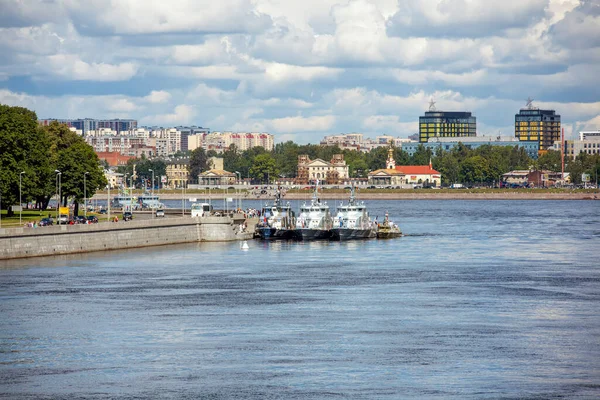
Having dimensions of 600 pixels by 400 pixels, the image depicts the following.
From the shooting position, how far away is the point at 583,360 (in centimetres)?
5391

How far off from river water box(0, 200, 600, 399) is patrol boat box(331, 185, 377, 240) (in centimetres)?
2736

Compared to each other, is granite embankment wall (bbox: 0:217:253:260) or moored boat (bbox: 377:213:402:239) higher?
granite embankment wall (bbox: 0:217:253:260)

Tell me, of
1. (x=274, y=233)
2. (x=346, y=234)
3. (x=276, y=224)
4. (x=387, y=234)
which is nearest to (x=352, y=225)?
(x=346, y=234)

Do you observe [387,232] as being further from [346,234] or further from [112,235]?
[112,235]

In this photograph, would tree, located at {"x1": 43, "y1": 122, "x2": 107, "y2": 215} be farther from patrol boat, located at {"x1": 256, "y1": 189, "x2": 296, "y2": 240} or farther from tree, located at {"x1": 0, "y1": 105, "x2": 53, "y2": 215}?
patrol boat, located at {"x1": 256, "y1": 189, "x2": 296, "y2": 240}

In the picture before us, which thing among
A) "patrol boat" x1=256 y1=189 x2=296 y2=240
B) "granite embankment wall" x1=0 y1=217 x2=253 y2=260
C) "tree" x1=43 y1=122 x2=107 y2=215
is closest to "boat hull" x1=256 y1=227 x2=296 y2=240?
"patrol boat" x1=256 y1=189 x2=296 y2=240

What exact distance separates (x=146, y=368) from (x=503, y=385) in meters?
16.4

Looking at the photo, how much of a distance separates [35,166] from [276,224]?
2974 cm

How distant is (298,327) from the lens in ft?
208

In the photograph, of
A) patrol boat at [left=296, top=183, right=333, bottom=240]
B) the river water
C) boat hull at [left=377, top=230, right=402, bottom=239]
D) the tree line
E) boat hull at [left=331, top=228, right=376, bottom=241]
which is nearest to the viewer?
the river water

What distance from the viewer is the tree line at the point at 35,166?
124375 mm

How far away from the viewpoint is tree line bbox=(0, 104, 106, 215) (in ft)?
408

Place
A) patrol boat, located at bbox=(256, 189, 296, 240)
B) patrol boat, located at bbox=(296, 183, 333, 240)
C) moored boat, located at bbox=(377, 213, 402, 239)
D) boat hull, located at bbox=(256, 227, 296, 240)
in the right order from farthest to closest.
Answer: moored boat, located at bbox=(377, 213, 402, 239) < patrol boat, located at bbox=(296, 183, 333, 240) < patrol boat, located at bbox=(256, 189, 296, 240) < boat hull, located at bbox=(256, 227, 296, 240)

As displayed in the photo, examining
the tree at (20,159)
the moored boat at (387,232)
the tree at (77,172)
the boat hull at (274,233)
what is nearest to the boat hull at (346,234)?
the moored boat at (387,232)
